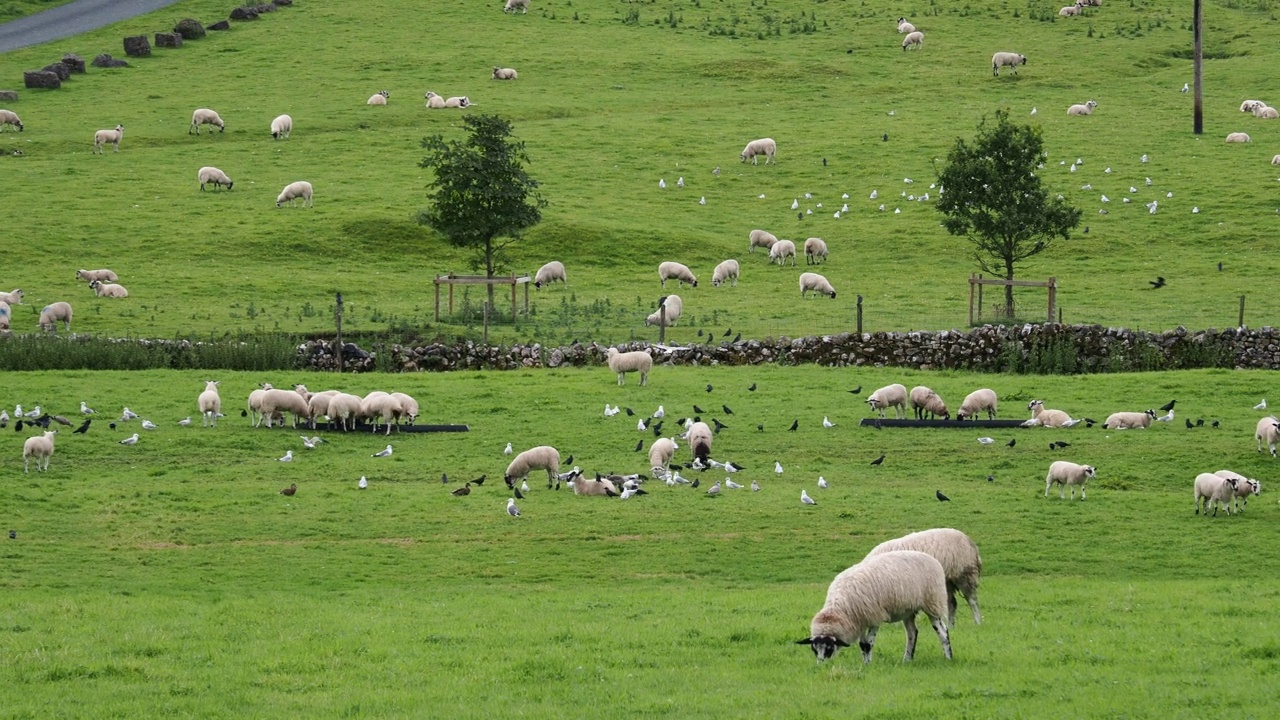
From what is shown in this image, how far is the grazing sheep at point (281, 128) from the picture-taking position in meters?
73.1

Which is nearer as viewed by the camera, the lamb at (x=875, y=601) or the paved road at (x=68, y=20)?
the lamb at (x=875, y=601)

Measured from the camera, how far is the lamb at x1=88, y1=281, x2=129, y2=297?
157 ft

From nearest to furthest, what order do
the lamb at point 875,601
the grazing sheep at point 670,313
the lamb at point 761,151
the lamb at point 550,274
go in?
the lamb at point 875,601 < the grazing sheep at point 670,313 < the lamb at point 550,274 < the lamb at point 761,151

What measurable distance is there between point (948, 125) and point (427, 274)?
3143 cm

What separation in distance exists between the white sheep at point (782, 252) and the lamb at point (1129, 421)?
24800 mm

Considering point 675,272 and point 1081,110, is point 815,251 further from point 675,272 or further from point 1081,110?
point 1081,110

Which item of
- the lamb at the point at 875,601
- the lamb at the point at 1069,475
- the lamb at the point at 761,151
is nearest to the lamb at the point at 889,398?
the lamb at the point at 1069,475

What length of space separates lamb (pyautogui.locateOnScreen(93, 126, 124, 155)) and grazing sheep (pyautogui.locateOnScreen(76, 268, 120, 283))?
70.7ft

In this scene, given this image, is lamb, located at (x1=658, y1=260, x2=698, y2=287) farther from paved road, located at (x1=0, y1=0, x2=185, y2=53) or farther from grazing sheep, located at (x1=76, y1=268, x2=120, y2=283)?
paved road, located at (x1=0, y1=0, x2=185, y2=53)

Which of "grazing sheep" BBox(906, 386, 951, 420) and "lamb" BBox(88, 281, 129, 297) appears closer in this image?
"grazing sheep" BBox(906, 386, 951, 420)

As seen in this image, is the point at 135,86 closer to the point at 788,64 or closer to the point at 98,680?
the point at 788,64

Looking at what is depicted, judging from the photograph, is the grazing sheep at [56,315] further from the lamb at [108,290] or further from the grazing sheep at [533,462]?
the grazing sheep at [533,462]

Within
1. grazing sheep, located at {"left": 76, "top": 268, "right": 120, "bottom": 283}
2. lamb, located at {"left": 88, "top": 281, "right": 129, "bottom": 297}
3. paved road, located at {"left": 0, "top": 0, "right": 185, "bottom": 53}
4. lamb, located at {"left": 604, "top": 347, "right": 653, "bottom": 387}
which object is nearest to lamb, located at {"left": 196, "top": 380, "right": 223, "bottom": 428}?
lamb, located at {"left": 604, "top": 347, "right": 653, "bottom": 387}

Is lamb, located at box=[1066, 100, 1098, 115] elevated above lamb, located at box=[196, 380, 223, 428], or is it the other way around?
lamb, located at box=[1066, 100, 1098, 115]
